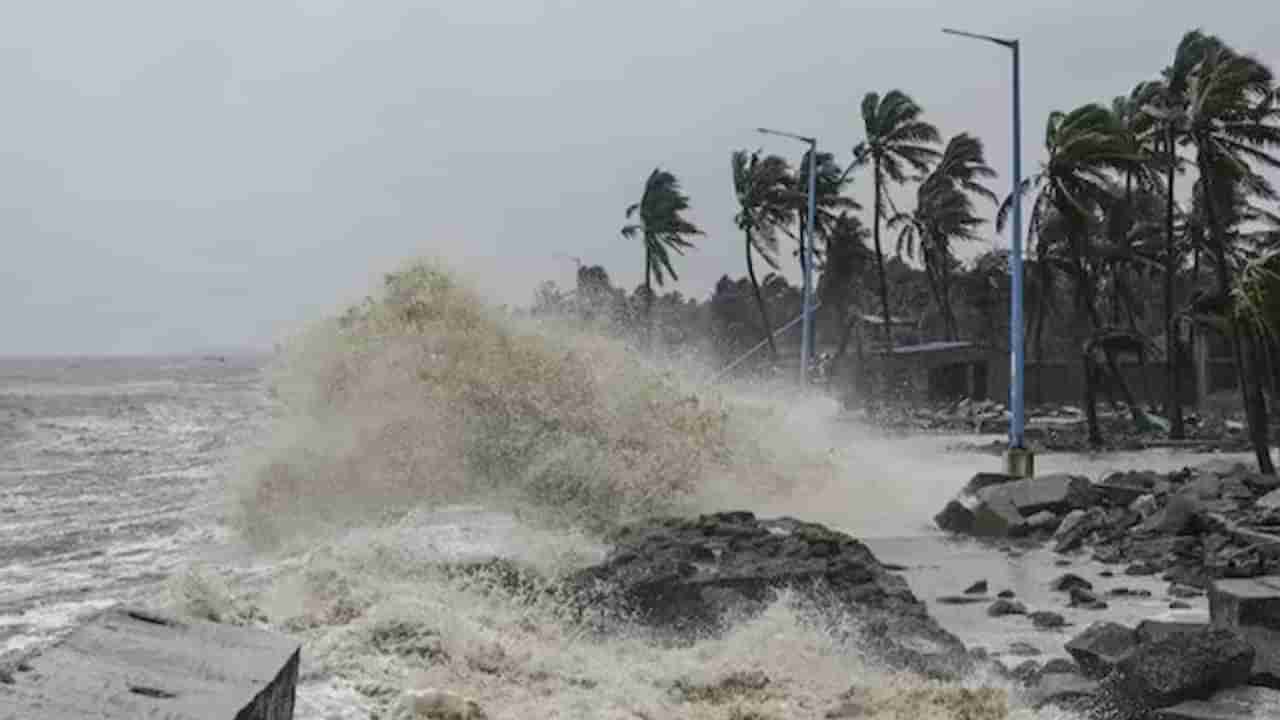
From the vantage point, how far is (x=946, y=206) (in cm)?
6159

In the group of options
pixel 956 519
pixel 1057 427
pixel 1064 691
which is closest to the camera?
pixel 1064 691

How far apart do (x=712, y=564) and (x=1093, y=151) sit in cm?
2448

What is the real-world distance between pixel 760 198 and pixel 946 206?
8.41 metres

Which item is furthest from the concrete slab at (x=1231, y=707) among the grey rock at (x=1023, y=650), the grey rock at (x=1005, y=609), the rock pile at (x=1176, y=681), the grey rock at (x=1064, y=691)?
the grey rock at (x=1005, y=609)

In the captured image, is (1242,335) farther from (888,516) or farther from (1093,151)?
(1093,151)

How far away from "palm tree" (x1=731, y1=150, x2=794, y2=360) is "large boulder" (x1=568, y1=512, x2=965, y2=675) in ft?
159

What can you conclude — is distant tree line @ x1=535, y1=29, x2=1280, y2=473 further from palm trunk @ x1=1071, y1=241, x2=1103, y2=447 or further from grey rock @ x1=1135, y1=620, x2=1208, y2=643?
grey rock @ x1=1135, y1=620, x2=1208, y2=643

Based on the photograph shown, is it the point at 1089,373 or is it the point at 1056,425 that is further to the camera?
the point at 1056,425

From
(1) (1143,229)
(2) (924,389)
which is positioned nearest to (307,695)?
(1) (1143,229)

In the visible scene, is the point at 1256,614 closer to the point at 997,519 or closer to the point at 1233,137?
the point at 997,519

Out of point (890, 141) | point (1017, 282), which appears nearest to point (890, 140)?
point (890, 141)

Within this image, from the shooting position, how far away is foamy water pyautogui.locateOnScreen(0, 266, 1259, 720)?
26.9ft

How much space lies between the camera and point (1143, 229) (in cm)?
4497

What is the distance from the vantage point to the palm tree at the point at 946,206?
2393 inches
